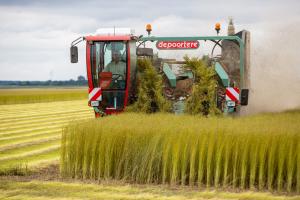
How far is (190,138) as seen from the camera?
9.01 metres

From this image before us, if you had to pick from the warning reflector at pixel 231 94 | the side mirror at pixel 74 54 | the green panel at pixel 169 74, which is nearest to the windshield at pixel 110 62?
the side mirror at pixel 74 54

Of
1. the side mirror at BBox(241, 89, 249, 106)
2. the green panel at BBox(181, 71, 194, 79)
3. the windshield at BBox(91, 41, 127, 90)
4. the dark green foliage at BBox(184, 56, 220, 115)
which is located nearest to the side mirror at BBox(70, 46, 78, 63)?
the windshield at BBox(91, 41, 127, 90)

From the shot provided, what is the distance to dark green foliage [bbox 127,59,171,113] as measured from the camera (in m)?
14.7

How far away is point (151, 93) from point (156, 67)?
963 mm

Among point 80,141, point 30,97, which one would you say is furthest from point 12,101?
point 80,141

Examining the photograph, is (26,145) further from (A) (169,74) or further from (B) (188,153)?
(B) (188,153)

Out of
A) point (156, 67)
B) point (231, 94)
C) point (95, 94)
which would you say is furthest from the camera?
point (95, 94)

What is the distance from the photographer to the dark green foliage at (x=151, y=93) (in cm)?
1470

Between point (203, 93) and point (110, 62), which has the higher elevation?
point (110, 62)

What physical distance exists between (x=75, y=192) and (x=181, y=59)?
7.57 metres

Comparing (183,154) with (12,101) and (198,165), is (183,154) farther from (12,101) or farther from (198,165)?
(12,101)

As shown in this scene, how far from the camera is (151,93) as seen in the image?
585 inches

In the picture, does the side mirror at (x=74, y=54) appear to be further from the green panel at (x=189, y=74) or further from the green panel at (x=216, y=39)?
the green panel at (x=189, y=74)

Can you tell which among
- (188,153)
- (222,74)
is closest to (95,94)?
(222,74)
